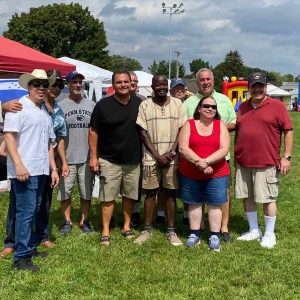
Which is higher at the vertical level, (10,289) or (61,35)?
(61,35)

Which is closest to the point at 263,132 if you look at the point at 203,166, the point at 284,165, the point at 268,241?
the point at 284,165

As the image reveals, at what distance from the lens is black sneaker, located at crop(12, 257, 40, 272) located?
4.14 metres

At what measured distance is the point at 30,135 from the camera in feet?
12.9

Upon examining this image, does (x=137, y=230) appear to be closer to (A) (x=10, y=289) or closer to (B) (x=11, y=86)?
(A) (x=10, y=289)

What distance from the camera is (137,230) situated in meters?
5.57

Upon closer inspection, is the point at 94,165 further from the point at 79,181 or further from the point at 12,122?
the point at 12,122

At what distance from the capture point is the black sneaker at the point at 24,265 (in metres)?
4.14

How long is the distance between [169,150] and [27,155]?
159 centimetres

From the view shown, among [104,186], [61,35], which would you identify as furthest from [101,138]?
[61,35]

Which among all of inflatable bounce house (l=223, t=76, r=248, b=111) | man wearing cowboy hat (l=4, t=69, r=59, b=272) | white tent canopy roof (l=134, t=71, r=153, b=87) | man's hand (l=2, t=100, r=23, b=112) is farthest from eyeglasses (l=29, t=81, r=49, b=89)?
inflatable bounce house (l=223, t=76, r=248, b=111)

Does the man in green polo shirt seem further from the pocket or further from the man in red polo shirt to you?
the pocket

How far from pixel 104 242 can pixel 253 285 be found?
1.81 meters

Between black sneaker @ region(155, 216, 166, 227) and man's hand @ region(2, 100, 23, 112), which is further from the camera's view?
black sneaker @ region(155, 216, 166, 227)

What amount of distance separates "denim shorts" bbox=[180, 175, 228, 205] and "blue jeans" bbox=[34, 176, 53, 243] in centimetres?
147
